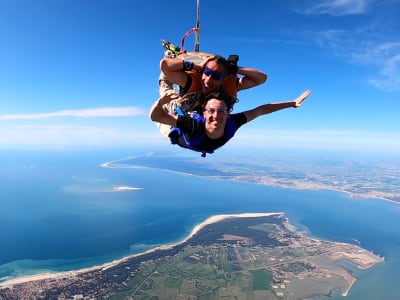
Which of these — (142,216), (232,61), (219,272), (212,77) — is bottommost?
(219,272)

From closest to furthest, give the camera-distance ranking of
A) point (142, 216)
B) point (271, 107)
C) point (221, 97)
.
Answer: point (221, 97) < point (271, 107) < point (142, 216)

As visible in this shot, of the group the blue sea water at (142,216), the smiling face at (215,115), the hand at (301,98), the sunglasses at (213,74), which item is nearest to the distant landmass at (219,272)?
the blue sea water at (142,216)

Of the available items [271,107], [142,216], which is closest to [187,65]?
[271,107]

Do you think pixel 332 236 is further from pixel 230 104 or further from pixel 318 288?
pixel 230 104

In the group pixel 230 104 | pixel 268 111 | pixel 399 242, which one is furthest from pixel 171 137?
pixel 399 242

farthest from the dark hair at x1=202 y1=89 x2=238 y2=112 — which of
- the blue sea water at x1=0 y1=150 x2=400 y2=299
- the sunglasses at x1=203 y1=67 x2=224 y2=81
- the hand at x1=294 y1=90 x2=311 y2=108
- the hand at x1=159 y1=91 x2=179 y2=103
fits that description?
the blue sea water at x1=0 y1=150 x2=400 y2=299

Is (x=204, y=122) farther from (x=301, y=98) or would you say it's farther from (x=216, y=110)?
(x=301, y=98)
